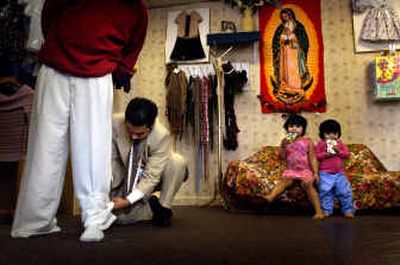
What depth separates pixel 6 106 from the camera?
290 centimetres

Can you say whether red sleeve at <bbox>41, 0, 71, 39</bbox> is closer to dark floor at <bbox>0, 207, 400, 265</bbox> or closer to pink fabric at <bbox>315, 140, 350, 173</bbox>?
dark floor at <bbox>0, 207, 400, 265</bbox>

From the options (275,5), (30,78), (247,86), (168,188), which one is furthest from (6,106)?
(275,5)

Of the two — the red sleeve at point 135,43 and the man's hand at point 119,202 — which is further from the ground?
the red sleeve at point 135,43

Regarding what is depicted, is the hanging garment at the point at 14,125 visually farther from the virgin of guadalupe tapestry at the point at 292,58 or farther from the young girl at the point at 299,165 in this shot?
the virgin of guadalupe tapestry at the point at 292,58

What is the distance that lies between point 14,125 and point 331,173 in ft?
7.71

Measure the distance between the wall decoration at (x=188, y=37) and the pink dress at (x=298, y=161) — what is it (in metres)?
1.61

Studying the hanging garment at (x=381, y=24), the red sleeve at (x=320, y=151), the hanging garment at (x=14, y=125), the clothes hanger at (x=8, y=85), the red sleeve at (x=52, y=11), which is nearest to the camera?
the red sleeve at (x=52, y=11)

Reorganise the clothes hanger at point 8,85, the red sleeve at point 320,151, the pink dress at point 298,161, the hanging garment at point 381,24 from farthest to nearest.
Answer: the hanging garment at point 381,24, the red sleeve at point 320,151, the pink dress at point 298,161, the clothes hanger at point 8,85

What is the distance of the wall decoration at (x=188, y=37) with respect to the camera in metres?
4.65

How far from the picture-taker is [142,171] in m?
2.38

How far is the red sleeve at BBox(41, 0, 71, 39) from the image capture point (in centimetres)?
199

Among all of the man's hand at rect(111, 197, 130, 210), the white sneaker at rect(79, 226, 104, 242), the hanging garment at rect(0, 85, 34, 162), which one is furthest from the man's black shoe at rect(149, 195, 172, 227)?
the hanging garment at rect(0, 85, 34, 162)

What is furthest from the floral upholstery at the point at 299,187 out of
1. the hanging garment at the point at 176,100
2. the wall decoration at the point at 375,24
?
the wall decoration at the point at 375,24

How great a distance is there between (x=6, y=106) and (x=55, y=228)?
1202mm
